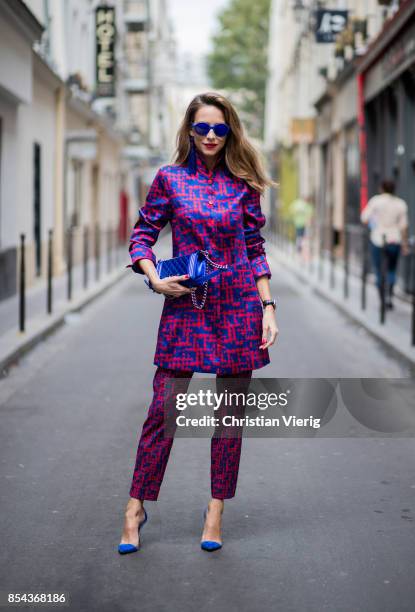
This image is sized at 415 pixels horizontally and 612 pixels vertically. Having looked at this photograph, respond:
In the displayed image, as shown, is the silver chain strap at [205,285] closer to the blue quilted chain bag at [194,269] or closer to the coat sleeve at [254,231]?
the blue quilted chain bag at [194,269]

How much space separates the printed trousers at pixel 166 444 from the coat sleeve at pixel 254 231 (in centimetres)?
42

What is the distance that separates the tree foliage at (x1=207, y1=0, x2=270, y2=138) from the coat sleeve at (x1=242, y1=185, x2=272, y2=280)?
5867 centimetres

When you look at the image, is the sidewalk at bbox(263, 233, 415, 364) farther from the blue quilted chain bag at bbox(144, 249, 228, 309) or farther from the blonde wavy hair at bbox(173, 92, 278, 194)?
the blue quilted chain bag at bbox(144, 249, 228, 309)

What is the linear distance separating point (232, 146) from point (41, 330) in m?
8.27

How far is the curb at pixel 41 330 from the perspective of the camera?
33.4 feet

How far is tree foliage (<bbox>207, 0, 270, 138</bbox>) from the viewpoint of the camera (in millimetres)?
62344

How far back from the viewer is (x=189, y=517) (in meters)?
5.04

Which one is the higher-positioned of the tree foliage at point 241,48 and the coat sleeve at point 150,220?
the tree foliage at point 241,48

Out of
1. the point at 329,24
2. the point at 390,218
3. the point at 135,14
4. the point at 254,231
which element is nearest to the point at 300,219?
the point at 329,24

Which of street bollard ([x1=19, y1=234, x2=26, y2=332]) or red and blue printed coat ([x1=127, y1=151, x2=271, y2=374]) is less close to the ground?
red and blue printed coat ([x1=127, y1=151, x2=271, y2=374])

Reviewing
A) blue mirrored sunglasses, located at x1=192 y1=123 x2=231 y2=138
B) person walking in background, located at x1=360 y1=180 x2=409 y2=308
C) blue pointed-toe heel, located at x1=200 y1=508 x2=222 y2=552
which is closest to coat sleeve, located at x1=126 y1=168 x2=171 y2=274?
blue mirrored sunglasses, located at x1=192 y1=123 x2=231 y2=138

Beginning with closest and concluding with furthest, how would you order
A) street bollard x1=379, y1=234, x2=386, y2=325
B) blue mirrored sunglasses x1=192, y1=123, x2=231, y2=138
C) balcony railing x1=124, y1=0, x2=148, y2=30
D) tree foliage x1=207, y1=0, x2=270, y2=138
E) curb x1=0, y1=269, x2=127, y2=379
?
blue mirrored sunglasses x1=192, y1=123, x2=231, y2=138, curb x1=0, y1=269, x2=127, y2=379, street bollard x1=379, y1=234, x2=386, y2=325, balcony railing x1=124, y1=0, x2=148, y2=30, tree foliage x1=207, y1=0, x2=270, y2=138

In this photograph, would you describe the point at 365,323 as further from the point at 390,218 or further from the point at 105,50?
the point at 105,50

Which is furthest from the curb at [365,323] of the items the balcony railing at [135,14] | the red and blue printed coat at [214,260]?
the balcony railing at [135,14]
